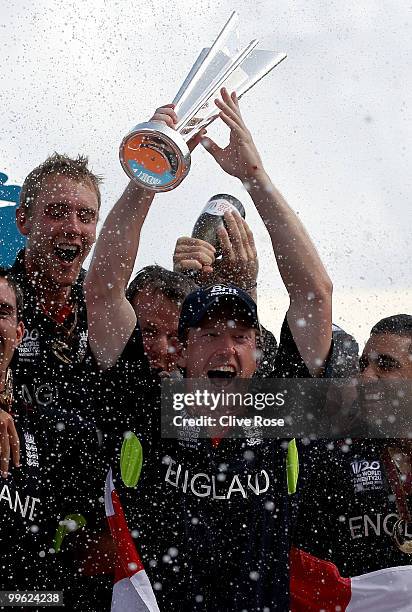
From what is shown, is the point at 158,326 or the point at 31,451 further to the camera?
the point at 158,326

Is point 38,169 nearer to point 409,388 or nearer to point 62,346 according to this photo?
point 62,346

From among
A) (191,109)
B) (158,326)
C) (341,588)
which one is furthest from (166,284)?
(341,588)

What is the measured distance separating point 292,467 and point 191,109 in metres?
1.11

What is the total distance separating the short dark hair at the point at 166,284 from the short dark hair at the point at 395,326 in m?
0.67

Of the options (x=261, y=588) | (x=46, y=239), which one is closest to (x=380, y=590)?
(x=261, y=588)

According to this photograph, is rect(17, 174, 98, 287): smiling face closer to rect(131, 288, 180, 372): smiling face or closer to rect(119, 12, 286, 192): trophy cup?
rect(131, 288, 180, 372): smiling face

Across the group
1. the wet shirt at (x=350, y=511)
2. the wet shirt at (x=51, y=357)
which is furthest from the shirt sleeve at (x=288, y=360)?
the wet shirt at (x=51, y=357)

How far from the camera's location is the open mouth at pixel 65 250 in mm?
2998

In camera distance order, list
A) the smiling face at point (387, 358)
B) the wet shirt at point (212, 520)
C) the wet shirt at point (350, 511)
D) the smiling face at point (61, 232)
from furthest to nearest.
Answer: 1. the smiling face at point (61, 232)
2. the smiling face at point (387, 358)
3. the wet shirt at point (350, 511)
4. the wet shirt at point (212, 520)

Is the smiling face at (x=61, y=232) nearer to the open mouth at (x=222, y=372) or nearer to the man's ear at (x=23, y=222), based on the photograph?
the man's ear at (x=23, y=222)

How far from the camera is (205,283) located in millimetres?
2988

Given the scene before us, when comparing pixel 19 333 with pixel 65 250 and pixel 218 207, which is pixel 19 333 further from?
pixel 218 207

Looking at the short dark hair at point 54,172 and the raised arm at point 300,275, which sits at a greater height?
the short dark hair at point 54,172

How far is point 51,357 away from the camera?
287cm
